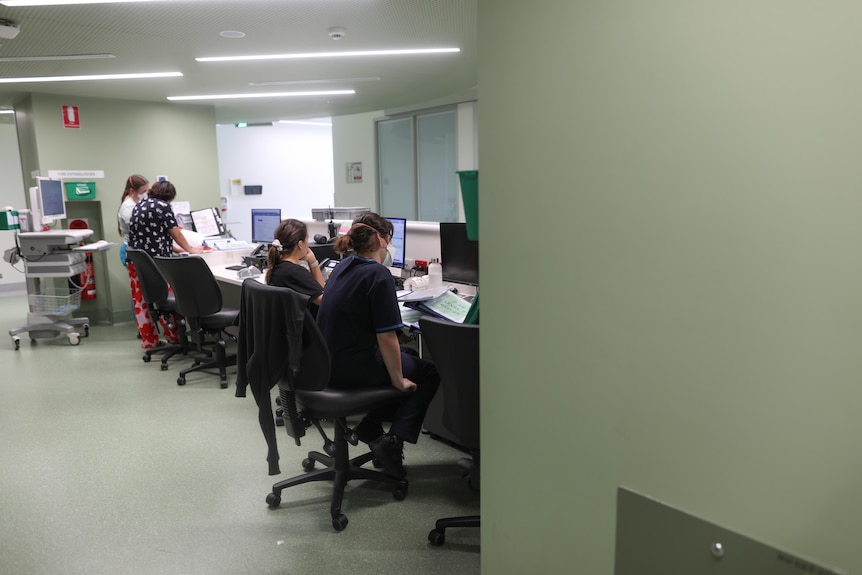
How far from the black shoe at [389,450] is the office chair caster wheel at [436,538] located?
1.16 feet

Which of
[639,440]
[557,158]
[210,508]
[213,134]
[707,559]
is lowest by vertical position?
[210,508]

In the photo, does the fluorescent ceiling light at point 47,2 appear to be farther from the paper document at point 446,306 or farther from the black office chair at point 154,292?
the paper document at point 446,306

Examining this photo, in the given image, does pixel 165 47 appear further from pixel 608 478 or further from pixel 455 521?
pixel 608 478

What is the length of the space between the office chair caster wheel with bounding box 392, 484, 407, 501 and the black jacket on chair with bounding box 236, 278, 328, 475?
0.56 m

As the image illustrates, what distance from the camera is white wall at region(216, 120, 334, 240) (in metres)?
10.4

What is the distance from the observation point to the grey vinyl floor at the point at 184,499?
2.19 metres

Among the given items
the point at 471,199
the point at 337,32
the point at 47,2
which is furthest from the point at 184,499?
the point at 337,32

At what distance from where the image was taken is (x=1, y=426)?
3471 millimetres

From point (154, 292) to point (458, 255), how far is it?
2.53m

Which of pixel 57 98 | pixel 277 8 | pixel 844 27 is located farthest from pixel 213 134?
pixel 844 27

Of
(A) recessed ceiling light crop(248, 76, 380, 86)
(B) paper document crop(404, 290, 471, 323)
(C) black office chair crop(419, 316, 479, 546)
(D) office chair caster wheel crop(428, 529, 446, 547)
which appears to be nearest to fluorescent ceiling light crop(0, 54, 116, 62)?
(A) recessed ceiling light crop(248, 76, 380, 86)

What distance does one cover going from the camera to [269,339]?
87.3 inches

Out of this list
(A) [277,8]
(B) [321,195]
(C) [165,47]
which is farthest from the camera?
(B) [321,195]

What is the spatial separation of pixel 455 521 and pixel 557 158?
1.59 metres
